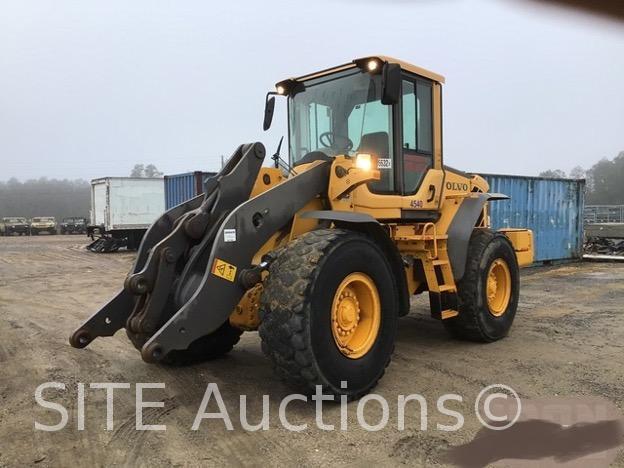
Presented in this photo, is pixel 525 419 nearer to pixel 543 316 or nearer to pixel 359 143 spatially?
pixel 359 143

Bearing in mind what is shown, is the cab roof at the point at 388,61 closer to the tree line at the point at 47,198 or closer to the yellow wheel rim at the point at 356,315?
the yellow wheel rim at the point at 356,315

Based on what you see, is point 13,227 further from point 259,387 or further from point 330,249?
point 330,249

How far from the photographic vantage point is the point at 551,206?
16.6 meters

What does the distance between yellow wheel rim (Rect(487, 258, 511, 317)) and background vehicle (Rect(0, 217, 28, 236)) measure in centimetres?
4222

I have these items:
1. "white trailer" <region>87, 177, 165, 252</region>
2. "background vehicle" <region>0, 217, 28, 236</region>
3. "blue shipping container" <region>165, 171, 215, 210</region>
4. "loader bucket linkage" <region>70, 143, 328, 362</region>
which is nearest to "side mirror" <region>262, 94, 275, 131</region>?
"loader bucket linkage" <region>70, 143, 328, 362</region>

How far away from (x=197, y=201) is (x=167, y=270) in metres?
1.17

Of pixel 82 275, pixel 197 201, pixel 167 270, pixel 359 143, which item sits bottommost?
pixel 82 275

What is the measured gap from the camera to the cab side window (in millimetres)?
5805

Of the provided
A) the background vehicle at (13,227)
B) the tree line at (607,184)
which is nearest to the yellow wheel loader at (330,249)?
the background vehicle at (13,227)

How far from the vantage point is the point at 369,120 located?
5566 millimetres

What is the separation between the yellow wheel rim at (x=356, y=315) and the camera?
14.5ft

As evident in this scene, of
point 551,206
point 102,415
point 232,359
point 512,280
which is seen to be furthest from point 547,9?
point 551,206

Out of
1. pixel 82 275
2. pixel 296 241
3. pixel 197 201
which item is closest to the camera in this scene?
pixel 296 241

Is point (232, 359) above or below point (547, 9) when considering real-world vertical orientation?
below
